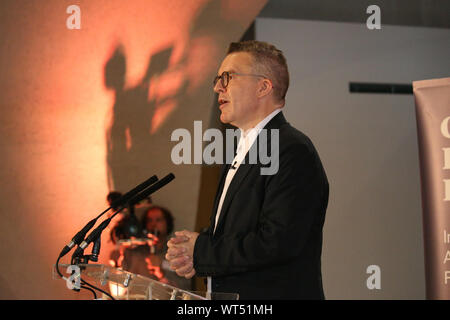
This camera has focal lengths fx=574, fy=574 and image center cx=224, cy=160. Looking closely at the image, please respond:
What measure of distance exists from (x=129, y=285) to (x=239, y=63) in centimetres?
98

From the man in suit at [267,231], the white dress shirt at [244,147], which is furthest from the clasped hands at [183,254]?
the white dress shirt at [244,147]

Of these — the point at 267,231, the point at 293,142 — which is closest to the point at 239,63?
the point at 293,142

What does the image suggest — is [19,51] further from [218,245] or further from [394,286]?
[394,286]

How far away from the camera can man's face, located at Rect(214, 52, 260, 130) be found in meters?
2.10

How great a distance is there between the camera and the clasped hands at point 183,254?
1823mm

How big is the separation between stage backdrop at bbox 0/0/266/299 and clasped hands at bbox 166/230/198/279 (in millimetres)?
2791

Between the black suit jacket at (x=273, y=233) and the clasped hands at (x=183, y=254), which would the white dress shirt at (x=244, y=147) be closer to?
the black suit jacket at (x=273, y=233)

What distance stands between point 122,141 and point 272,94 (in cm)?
271

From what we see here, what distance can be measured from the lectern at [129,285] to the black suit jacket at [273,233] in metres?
0.30

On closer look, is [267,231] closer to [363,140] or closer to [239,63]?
[239,63]

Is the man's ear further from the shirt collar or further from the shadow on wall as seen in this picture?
the shadow on wall
